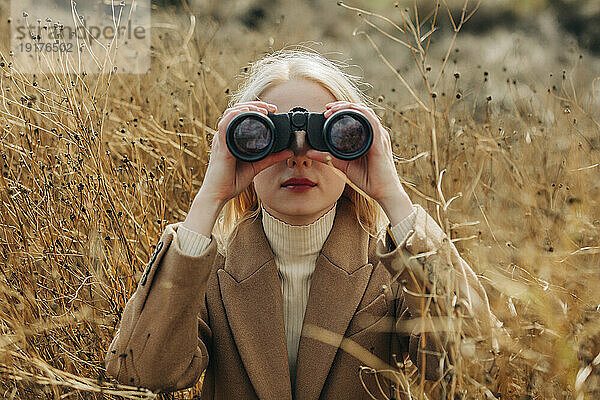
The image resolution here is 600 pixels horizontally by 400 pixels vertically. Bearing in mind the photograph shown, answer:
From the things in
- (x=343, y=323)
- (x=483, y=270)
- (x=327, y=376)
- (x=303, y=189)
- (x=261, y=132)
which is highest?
(x=261, y=132)

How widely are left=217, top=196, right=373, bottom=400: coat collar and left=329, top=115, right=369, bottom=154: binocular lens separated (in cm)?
32

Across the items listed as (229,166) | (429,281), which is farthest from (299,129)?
(429,281)

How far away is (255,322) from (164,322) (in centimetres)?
30

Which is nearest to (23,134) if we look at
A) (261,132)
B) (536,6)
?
(261,132)

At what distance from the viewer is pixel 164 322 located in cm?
174

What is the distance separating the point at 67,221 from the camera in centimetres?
241

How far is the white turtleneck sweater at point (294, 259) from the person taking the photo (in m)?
2.00

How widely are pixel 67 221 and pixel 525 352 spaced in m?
1.53

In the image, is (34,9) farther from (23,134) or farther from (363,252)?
(363,252)

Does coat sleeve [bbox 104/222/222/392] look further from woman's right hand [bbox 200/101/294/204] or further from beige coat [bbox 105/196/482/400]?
woman's right hand [bbox 200/101/294/204]

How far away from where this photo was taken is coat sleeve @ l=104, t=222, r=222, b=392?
1740mm

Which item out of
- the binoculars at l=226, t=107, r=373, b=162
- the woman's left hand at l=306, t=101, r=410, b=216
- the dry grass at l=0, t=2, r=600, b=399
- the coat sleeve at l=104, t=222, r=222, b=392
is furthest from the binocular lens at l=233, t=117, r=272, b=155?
the dry grass at l=0, t=2, r=600, b=399

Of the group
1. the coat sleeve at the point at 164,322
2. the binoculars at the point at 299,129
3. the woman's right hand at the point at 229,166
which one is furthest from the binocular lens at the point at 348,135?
the coat sleeve at the point at 164,322

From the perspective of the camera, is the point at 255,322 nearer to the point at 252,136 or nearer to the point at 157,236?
the point at 252,136
